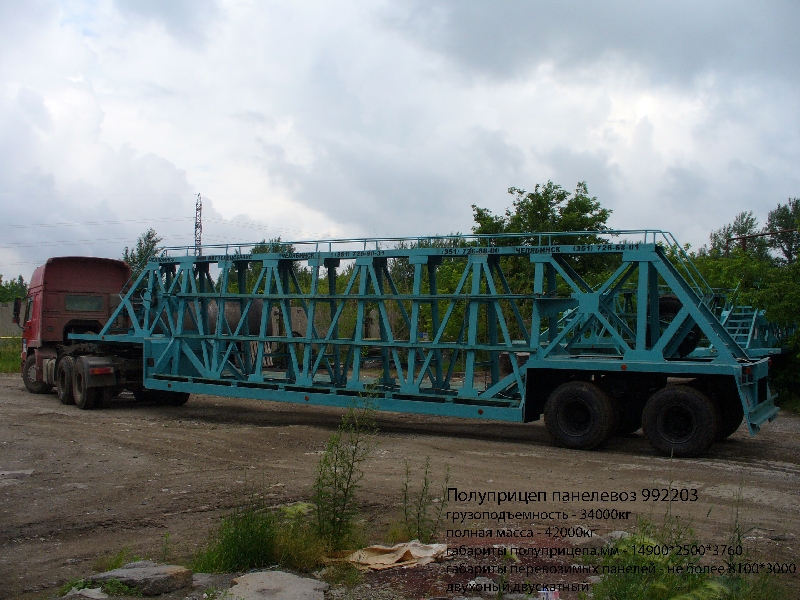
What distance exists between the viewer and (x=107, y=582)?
529 centimetres

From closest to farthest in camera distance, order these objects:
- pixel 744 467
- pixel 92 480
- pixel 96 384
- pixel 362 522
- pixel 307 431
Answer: pixel 362 522, pixel 92 480, pixel 744 467, pixel 307 431, pixel 96 384

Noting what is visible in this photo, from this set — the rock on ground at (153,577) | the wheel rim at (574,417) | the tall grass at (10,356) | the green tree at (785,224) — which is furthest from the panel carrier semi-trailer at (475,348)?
the green tree at (785,224)

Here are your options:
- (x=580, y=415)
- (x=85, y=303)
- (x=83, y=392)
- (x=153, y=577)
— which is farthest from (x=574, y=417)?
(x=85, y=303)

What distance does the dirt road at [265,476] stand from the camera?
6863 millimetres

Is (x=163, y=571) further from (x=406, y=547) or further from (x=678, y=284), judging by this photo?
(x=678, y=284)

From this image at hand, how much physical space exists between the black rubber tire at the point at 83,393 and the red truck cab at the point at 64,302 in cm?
204

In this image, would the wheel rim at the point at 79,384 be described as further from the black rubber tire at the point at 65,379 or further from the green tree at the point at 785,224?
the green tree at the point at 785,224

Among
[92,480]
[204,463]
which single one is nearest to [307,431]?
[204,463]

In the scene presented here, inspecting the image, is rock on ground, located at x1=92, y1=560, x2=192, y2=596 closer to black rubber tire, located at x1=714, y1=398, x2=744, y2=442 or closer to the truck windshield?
black rubber tire, located at x1=714, y1=398, x2=744, y2=442

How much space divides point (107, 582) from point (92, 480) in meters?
4.42

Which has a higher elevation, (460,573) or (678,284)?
(678,284)

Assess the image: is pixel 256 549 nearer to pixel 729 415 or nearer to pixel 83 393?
pixel 729 415

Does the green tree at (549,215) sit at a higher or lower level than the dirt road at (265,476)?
higher

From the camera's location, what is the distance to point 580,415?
11648 mm
